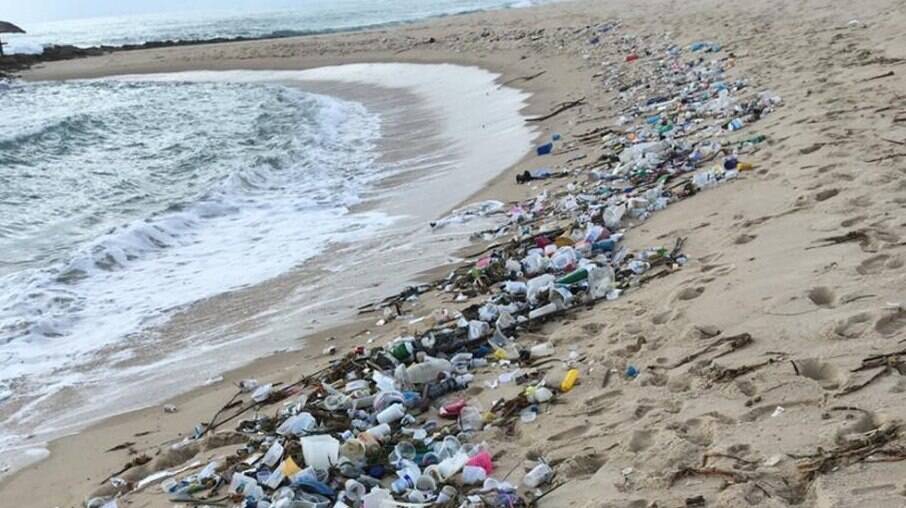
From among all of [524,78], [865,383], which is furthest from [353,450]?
[524,78]

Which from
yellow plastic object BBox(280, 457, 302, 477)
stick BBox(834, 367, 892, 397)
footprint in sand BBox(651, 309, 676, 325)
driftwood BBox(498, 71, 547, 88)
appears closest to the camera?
stick BBox(834, 367, 892, 397)

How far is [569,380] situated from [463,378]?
2.03ft

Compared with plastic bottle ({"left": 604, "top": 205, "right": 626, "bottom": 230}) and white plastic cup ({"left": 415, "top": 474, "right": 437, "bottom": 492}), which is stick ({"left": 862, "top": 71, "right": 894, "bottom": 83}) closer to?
plastic bottle ({"left": 604, "top": 205, "right": 626, "bottom": 230})

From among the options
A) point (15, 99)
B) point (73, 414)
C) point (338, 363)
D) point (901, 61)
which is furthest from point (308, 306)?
point (15, 99)

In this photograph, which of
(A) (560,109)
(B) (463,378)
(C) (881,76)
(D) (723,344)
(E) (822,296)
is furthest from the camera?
(A) (560,109)

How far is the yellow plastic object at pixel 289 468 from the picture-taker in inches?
124

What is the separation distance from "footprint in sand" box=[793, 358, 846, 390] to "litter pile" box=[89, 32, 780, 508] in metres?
1.01

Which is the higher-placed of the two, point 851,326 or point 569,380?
point 851,326

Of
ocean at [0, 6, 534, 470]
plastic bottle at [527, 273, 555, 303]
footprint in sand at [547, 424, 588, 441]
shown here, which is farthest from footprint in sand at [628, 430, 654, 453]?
ocean at [0, 6, 534, 470]

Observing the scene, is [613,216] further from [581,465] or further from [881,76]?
[881,76]

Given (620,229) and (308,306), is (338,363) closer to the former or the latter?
(308,306)

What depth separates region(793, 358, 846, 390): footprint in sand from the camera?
9.01 ft

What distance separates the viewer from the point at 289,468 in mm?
3174

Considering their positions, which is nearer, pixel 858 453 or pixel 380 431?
pixel 858 453
